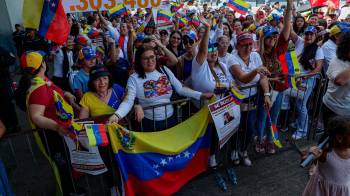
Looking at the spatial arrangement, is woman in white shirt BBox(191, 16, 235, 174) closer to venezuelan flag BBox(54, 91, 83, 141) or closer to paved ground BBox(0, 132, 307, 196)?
paved ground BBox(0, 132, 307, 196)

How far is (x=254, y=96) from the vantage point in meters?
4.15

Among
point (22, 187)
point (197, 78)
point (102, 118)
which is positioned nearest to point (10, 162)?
point (22, 187)

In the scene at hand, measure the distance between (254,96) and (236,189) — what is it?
1.37m

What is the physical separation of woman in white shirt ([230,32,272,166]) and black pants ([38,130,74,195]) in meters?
2.45

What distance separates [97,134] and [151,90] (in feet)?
3.21

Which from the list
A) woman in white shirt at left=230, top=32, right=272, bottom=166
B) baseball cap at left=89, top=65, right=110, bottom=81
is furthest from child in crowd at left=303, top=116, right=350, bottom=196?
baseball cap at left=89, top=65, right=110, bottom=81

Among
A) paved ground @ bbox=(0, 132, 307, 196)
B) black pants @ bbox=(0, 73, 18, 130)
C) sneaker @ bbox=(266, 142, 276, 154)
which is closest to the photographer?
paved ground @ bbox=(0, 132, 307, 196)

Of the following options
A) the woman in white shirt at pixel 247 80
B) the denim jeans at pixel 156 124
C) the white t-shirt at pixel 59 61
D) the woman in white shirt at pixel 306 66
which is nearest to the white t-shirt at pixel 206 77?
the woman in white shirt at pixel 247 80

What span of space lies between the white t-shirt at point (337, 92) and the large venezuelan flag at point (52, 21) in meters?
3.81

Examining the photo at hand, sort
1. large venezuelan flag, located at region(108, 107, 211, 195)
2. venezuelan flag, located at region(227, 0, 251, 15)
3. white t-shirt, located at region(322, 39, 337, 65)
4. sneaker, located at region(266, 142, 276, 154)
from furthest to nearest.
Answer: venezuelan flag, located at region(227, 0, 251, 15) → white t-shirt, located at region(322, 39, 337, 65) → sneaker, located at region(266, 142, 276, 154) → large venezuelan flag, located at region(108, 107, 211, 195)

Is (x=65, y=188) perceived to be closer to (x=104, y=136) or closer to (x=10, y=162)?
(x=104, y=136)

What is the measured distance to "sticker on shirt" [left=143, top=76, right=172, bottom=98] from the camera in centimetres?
357

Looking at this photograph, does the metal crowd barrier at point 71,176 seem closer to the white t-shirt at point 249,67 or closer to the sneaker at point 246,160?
the white t-shirt at point 249,67

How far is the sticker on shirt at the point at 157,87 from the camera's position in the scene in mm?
3570
